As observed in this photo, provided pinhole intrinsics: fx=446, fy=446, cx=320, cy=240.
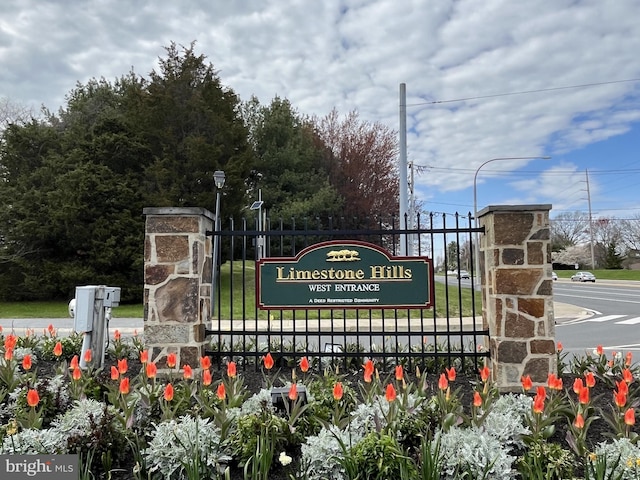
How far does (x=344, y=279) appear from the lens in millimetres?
4551

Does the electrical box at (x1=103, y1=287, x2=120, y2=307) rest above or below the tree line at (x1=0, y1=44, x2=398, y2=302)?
below

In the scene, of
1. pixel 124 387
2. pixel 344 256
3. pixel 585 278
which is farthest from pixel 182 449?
pixel 585 278

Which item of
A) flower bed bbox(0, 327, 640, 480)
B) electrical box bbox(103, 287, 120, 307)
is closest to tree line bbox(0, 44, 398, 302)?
electrical box bbox(103, 287, 120, 307)

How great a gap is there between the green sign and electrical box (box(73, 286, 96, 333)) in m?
1.72

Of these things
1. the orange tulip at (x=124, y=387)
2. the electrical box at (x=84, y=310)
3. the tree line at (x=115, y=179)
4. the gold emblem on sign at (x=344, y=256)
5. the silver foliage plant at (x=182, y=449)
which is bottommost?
the silver foliage plant at (x=182, y=449)

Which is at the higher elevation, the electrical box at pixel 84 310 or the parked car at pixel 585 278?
the electrical box at pixel 84 310

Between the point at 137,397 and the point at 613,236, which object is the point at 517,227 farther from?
the point at 613,236

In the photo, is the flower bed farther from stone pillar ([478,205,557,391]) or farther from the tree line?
the tree line

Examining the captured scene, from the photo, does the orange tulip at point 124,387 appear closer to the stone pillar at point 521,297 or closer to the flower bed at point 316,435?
the flower bed at point 316,435

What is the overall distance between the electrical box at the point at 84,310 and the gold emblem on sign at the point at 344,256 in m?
2.49

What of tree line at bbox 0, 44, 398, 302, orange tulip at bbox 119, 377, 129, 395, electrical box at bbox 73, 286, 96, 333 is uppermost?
tree line at bbox 0, 44, 398, 302

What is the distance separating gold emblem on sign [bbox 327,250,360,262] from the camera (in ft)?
15.0

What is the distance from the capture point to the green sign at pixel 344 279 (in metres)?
4.50

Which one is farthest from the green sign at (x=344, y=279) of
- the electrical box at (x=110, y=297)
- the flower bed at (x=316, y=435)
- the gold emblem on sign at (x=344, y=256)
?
the electrical box at (x=110, y=297)
